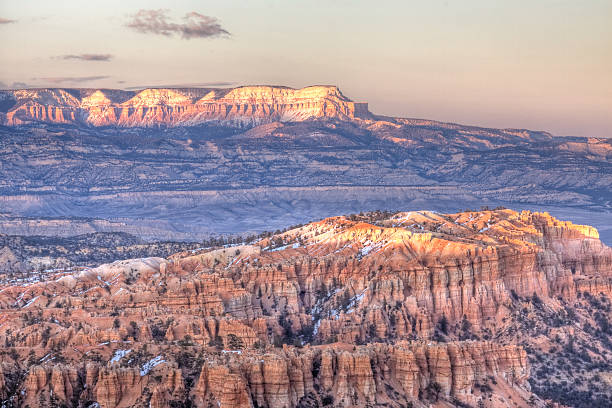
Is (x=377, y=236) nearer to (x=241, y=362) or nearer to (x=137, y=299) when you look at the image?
(x=137, y=299)

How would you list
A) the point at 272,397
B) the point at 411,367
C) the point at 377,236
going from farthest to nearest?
the point at 377,236 → the point at 411,367 → the point at 272,397

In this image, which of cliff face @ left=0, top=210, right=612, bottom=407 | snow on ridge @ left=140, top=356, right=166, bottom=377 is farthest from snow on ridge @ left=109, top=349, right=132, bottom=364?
snow on ridge @ left=140, top=356, right=166, bottom=377

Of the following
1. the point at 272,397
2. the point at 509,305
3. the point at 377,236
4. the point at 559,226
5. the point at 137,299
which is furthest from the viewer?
the point at 559,226

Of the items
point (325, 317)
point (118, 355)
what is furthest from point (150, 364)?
point (325, 317)

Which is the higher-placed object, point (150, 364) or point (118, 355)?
point (150, 364)

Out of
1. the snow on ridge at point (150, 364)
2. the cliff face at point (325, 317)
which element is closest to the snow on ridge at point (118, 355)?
the cliff face at point (325, 317)

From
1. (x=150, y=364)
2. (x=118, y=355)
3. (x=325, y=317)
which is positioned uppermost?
(x=150, y=364)

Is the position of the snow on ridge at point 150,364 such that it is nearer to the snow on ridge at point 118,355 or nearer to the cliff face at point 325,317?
the cliff face at point 325,317

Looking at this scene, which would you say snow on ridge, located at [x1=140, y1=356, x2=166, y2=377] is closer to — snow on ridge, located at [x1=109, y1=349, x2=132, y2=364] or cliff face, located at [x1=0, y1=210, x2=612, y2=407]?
cliff face, located at [x1=0, y1=210, x2=612, y2=407]

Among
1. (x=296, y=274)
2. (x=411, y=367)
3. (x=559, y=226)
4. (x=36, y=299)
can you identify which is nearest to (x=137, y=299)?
(x=36, y=299)

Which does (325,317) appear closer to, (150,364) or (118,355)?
(118,355)
